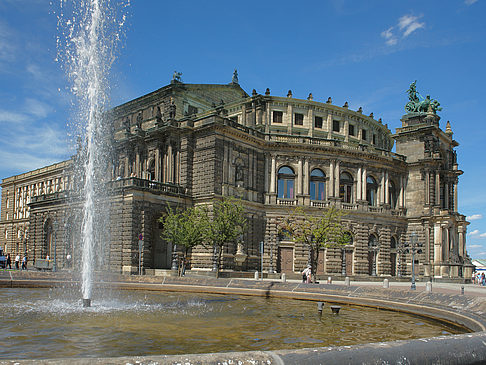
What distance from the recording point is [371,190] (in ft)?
193

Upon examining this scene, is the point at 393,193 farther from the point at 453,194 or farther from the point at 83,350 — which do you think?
the point at 83,350

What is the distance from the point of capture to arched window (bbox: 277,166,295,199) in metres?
54.1

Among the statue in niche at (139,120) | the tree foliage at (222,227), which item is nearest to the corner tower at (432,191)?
the tree foliage at (222,227)

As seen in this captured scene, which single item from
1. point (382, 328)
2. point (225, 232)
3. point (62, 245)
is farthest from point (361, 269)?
point (382, 328)

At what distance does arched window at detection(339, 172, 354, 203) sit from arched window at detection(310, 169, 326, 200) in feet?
7.81

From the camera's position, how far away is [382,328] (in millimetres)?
14617

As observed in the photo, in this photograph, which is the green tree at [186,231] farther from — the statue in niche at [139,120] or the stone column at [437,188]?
the stone column at [437,188]

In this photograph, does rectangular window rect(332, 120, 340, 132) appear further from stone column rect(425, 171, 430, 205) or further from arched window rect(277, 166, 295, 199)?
stone column rect(425, 171, 430, 205)

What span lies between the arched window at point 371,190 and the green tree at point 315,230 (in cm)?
875

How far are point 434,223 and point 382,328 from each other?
48.5 meters

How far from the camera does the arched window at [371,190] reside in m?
58.3

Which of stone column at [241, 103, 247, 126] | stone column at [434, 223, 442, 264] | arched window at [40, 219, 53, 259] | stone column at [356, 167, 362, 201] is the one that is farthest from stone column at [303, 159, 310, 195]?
arched window at [40, 219, 53, 259]

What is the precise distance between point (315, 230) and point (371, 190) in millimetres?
20495

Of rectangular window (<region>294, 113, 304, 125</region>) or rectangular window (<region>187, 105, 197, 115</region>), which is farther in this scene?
rectangular window (<region>294, 113, 304, 125</region>)
